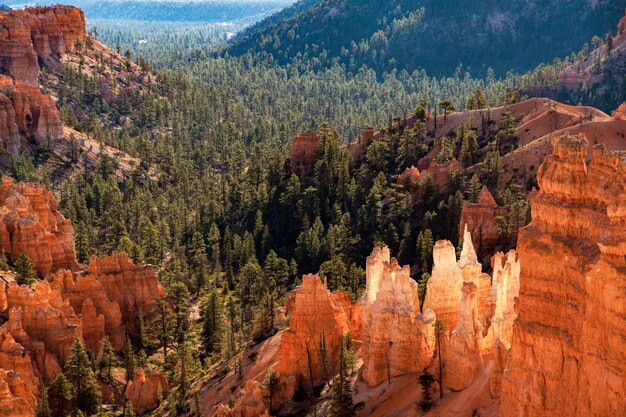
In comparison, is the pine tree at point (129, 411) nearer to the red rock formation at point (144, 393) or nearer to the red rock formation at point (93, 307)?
the red rock formation at point (144, 393)

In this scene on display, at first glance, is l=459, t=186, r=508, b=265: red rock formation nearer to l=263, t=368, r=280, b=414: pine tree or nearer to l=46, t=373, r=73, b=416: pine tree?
l=263, t=368, r=280, b=414: pine tree

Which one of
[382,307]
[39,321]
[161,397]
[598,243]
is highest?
[598,243]

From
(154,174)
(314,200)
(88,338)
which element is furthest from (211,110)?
(88,338)

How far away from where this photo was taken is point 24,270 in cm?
7750

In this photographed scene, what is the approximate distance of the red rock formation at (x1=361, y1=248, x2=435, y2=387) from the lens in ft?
161

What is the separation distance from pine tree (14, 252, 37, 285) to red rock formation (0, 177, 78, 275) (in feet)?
6.45

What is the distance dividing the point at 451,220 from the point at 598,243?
61408 mm

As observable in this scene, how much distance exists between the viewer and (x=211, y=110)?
196 meters

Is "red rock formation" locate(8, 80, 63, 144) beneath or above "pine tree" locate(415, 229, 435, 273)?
above

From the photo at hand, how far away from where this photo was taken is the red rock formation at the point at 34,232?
80875 millimetres

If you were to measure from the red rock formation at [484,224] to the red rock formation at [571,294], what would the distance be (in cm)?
4119

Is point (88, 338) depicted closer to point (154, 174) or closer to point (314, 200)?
point (314, 200)

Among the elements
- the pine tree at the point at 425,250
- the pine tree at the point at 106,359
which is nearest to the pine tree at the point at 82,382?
the pine tree at the point at 106,359

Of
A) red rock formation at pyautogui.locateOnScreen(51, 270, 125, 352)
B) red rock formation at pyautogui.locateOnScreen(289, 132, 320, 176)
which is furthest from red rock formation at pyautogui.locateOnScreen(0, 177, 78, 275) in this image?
red rock formation at pyautogui.locateOnScreen(289, 132, 320, 176)
